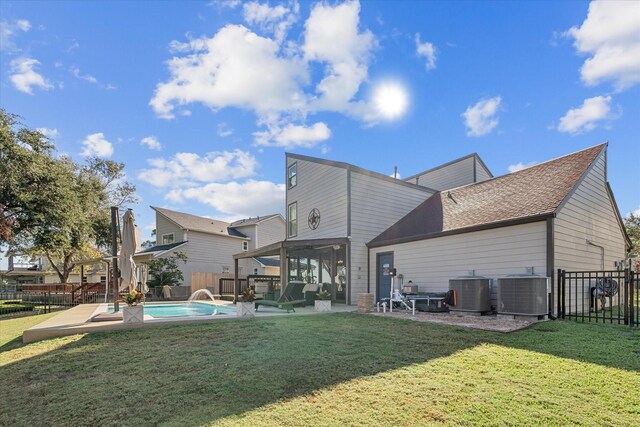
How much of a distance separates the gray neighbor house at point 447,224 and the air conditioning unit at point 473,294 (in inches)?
23.4

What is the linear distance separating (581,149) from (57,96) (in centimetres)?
1852

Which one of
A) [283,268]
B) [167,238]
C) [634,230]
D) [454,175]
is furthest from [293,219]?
[634,230]

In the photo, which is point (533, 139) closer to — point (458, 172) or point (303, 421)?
point (458, 172)

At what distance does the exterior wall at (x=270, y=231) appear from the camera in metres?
30.3

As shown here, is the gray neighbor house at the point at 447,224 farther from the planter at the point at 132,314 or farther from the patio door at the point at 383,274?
the planter at the point at 132,314

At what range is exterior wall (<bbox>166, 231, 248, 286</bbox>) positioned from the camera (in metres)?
25.9

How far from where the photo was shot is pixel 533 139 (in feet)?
46.3

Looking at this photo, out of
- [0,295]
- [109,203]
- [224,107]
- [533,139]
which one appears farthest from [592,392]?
[109,203]

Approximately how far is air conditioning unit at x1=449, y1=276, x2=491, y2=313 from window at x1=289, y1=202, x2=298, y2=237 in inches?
389

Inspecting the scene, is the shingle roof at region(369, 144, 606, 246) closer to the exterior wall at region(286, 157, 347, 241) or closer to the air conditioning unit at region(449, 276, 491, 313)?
the air conditioning unit at region(449, 276, 491, 313)

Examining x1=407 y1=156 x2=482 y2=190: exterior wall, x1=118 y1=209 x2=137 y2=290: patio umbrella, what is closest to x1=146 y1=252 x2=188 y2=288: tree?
x1=118 y1=209 x2=137 y2=290: patio umbrella

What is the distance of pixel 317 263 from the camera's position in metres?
16.1

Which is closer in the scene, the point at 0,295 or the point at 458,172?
the point at 458,172

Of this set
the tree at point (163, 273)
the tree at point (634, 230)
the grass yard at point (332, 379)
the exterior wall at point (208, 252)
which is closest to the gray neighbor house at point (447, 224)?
the grass yard at point (332, 379)
